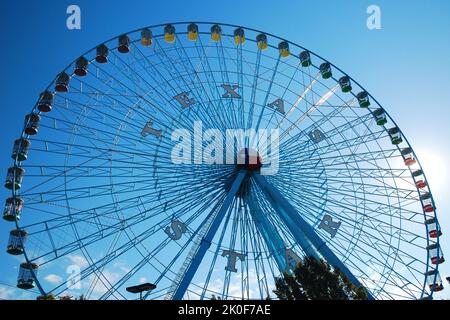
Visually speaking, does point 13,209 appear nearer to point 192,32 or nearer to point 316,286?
point 192,32

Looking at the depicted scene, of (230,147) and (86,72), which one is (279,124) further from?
(86,72)

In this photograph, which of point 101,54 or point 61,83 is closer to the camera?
point 61,83

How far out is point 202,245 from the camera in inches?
693

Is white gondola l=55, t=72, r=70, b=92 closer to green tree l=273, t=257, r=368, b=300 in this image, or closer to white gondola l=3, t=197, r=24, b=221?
white gondola l=3, t=197, r=24, b=221

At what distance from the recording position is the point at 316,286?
49.3 ft

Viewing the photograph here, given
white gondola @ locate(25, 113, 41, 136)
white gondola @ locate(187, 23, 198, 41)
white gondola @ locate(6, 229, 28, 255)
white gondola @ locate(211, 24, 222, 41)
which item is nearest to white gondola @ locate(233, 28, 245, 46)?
white gondola @ locate(211, 24, 222, 41)

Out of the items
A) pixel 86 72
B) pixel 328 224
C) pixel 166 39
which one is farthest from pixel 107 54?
pixel 328 224

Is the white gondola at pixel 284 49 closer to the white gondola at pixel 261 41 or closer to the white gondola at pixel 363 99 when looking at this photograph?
the white gondola at pixel 261 41

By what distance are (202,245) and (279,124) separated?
25.1 ft

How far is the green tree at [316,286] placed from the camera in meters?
14.9

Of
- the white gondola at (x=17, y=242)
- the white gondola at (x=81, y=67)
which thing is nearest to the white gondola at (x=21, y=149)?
the white gondola at (x=17, y=242)

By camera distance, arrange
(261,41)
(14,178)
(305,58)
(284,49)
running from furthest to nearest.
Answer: (261,41) < (284,49) < (305,58) < (14,178)

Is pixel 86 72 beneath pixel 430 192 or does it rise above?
above

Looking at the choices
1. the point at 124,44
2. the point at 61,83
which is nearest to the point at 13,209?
the point at 61,83
